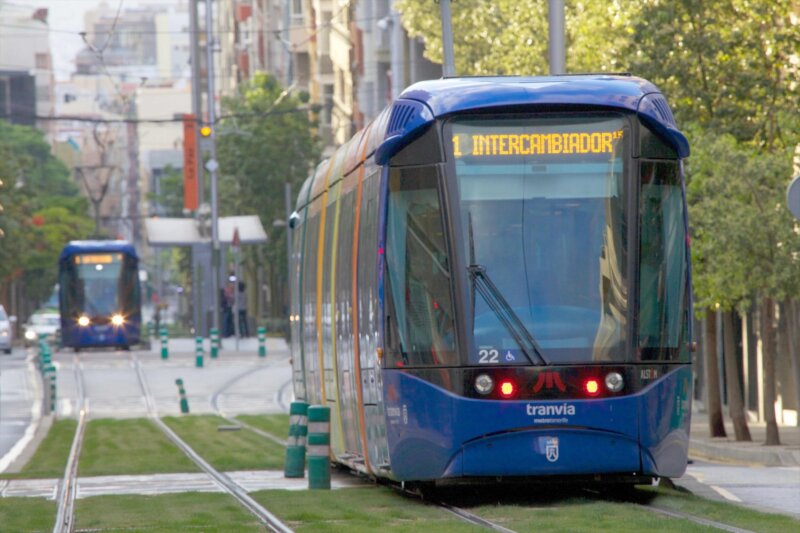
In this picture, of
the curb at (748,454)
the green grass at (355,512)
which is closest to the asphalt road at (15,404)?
the green grass at (355,512)

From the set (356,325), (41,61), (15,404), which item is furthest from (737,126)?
(41,61)

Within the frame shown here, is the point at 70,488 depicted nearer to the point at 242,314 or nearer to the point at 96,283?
the point at 96,283

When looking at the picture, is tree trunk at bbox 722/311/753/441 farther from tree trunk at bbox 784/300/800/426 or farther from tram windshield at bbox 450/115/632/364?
tram windshield at bbox 450/115/632/364

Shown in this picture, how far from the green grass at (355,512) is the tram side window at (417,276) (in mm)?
1085

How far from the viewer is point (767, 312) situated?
2744cm

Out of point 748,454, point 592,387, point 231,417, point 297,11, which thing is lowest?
point 748,454

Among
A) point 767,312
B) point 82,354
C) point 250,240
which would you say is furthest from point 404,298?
point 250,240

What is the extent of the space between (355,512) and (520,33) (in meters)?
23.0

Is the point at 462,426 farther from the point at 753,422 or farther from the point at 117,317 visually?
the point at 117,317

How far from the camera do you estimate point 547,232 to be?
13883mm

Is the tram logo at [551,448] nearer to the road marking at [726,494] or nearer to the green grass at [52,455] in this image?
the road marking at [726,494]

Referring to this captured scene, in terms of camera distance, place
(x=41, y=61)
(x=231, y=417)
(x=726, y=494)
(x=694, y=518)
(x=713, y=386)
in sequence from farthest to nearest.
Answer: (x=41, y=61)
(x=231, y=417)
(x=713, y=386)
(x=726, y=494)
(x=694, y=518)

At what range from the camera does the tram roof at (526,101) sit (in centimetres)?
1402

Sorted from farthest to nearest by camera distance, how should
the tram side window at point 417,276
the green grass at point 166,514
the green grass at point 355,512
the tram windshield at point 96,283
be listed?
the tram windshield at point 96,283
the tram side window at point 417,276
the green grass at point 166,514
the green grass at point 355,512
